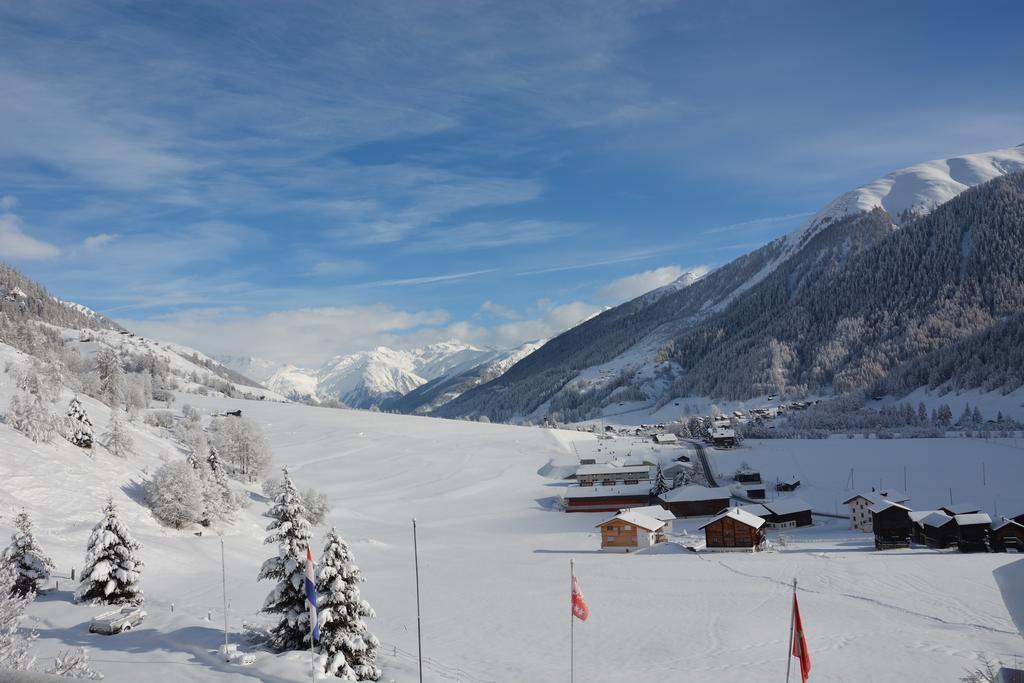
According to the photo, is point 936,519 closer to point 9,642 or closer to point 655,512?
point 655,512

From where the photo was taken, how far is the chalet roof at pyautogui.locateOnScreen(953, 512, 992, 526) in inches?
2041

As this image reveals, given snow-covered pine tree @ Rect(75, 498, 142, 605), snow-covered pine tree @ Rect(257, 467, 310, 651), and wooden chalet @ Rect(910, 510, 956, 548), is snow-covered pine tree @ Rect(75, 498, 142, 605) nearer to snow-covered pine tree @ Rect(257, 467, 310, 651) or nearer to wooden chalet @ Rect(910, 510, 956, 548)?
snow-covered pine tree @ Rect(257, 467, 310, 651)

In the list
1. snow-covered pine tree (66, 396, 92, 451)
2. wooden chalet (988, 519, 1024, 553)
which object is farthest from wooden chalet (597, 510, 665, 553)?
snow-covered pine tree (66, 396, 92, 451)

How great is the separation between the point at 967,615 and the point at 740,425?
128680 millimetres

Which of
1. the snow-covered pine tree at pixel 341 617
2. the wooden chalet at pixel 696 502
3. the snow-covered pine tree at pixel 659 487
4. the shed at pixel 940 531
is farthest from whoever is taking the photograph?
the snow-covered pine tree at pixel 659 487

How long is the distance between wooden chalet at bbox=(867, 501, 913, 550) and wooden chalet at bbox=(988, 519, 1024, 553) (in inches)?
214

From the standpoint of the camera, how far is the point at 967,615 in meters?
30.5

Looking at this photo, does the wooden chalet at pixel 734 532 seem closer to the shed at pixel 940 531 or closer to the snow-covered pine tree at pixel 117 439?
the shed at pixel 940 531

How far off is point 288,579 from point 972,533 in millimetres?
51599

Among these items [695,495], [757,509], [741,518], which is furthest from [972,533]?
[695,495]

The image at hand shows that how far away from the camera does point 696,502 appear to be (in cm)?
7681

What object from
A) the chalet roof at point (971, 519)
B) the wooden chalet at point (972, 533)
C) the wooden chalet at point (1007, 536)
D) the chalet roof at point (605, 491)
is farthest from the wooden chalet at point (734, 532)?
the chalet roof at point (605, 491)

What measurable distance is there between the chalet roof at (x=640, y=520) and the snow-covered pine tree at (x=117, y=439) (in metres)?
43.5

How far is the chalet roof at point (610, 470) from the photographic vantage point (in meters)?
92.9
